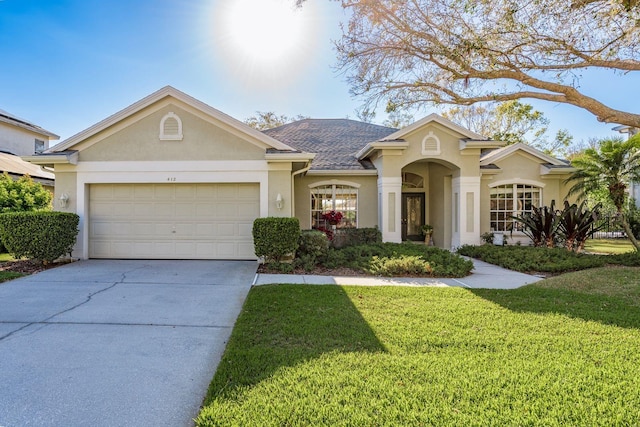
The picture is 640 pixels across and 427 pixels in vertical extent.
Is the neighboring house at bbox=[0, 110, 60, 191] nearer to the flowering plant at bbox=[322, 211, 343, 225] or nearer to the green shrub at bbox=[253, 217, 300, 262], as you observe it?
the green shrub at bbox=[253, 217, 300, 262]

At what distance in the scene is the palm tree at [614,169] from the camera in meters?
10.7

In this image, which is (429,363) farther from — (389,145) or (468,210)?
(468,210)

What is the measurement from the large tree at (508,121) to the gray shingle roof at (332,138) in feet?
40.0

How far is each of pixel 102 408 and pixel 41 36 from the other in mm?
13652

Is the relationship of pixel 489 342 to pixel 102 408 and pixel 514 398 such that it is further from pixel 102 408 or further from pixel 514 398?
pixel 102 408

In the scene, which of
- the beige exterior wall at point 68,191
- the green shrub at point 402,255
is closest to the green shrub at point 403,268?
the green shrub at point 402,255

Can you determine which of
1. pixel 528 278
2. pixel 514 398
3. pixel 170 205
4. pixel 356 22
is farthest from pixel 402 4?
pixel 514 398

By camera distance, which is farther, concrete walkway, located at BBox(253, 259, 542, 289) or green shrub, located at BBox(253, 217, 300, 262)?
green shrub, located at BBox(253, 217, 300, 262)

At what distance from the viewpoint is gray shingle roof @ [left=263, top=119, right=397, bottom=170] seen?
13.4 metres

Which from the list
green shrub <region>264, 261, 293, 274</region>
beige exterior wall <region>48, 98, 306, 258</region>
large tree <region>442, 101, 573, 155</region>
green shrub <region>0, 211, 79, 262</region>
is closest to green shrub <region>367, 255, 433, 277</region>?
green shrub <region>264, 261, 293, 274</region>

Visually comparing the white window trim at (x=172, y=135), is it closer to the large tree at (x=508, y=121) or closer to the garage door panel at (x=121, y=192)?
the garage door panel at (x=121, y=192)

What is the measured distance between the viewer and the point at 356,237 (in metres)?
12.1

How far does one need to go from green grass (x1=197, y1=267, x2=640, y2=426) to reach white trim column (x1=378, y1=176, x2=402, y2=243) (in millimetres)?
6014

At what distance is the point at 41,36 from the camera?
1141cm
